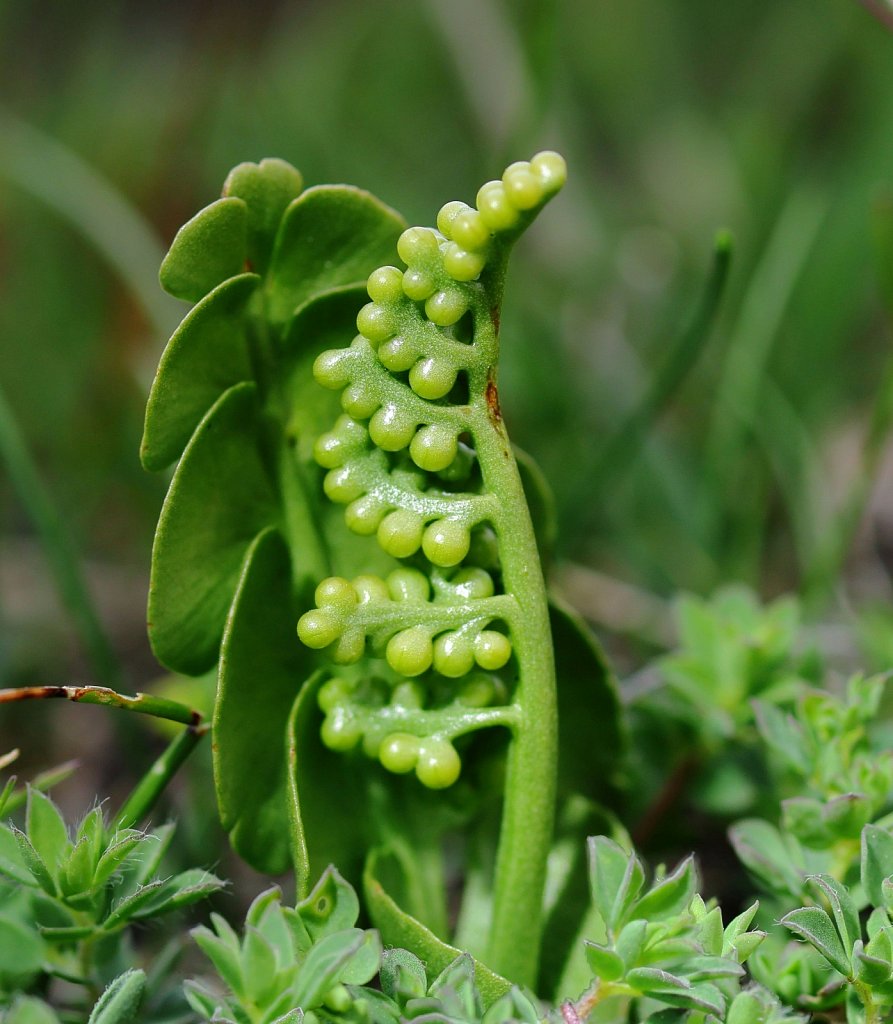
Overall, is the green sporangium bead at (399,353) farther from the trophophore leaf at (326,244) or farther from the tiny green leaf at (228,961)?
the tiny green leaf at (228,961)

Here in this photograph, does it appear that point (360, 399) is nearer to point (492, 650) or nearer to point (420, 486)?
point (420, 486)

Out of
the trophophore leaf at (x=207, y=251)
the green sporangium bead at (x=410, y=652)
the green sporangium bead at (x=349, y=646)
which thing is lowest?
the green sporangium bead at (x=410, y=652)

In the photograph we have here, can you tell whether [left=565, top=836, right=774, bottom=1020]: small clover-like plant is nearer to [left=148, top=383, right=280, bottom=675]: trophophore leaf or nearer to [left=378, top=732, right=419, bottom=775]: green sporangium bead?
[left=378, top=732, right=419, bottom=775]: green sporangium bead

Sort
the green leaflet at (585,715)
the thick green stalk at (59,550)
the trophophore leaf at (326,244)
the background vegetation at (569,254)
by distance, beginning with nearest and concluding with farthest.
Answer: the trophophore leaf at (326,244) → the green leaflet at (585,715) → the thick green stalk at (59,550) → the background vegetation at (569,254)

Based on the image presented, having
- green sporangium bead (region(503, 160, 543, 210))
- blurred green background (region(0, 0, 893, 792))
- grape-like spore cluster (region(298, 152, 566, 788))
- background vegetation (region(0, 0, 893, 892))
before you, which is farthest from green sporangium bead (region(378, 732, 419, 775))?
blurred green background (region(0, 0, 893, 792))

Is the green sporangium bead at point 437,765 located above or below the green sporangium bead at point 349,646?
below

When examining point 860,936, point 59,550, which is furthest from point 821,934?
point 59,550

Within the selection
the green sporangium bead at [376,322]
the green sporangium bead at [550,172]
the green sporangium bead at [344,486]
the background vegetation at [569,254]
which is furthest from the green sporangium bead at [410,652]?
the background vegetation at [569,254]

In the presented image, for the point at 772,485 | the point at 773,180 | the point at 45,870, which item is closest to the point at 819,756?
the point at 45,870
